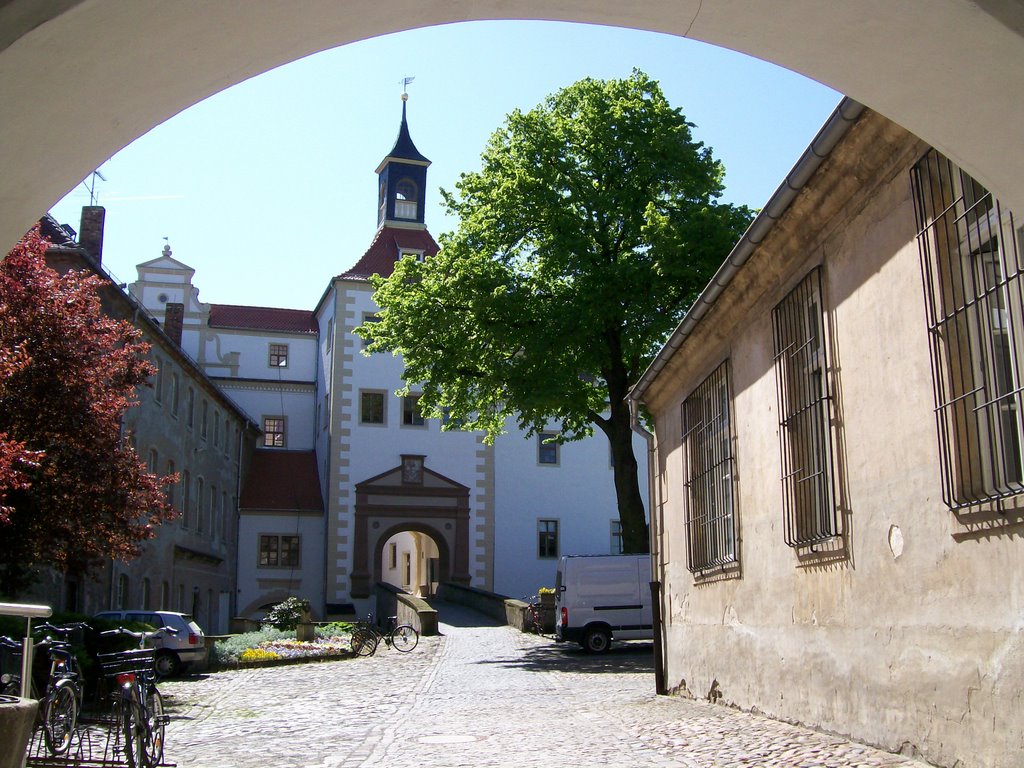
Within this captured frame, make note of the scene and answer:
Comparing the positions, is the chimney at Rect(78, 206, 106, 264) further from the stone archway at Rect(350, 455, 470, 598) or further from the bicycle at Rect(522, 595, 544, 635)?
the stone archway at Rect(350, 455, 470, 598)

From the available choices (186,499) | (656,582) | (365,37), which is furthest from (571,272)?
(365,37)

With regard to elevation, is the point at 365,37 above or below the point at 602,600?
above

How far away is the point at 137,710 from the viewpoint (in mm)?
8812

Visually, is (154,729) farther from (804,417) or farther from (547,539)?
(547,539)

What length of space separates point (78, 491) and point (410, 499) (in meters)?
29.6

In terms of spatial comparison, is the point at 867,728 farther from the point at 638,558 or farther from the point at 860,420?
the point at 638,558

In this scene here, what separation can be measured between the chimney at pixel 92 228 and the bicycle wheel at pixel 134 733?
24.8 meters

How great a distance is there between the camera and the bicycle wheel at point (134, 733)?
28.7 feet

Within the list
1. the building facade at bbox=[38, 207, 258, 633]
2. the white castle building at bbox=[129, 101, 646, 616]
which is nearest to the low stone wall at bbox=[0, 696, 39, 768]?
the building facade at bbox=[38, 207, 258, 633]

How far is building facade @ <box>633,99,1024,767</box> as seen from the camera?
20.9ft

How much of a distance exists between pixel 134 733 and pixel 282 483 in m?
40.0

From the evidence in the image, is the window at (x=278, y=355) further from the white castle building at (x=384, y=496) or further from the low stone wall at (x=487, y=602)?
the low stone wall at (x=487, y=602)

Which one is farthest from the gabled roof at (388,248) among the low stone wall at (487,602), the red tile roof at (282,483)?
the low stone wall at (487,602)

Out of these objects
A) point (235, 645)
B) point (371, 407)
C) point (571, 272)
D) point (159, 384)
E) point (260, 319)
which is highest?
point (260, 319)
